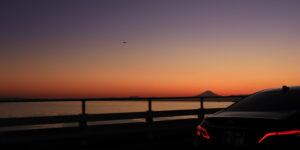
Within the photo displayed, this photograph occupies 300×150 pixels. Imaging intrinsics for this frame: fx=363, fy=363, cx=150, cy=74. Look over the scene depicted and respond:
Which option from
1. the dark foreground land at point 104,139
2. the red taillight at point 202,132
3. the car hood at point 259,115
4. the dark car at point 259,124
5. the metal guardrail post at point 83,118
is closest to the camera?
the dark car at point 259,124

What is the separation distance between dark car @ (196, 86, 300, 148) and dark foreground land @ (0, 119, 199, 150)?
2655 millimetres

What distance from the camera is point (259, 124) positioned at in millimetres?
4461

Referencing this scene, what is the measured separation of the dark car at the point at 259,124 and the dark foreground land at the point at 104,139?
2655 millimetres

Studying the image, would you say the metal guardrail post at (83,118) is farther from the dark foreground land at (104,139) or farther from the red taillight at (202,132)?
the red taillight at (202,132)

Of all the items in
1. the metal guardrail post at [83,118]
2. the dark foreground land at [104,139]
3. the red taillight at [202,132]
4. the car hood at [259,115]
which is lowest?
the dark foreground land at [104,139]

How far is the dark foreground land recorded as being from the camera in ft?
25.1

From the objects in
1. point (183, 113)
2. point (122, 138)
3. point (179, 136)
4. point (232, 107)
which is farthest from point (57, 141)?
point (183, 113)

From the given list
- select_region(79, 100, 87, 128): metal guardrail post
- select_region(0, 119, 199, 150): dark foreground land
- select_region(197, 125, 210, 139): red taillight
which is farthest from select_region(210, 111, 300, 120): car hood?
select_region(79, 100, 87, 128): metal guardrail post

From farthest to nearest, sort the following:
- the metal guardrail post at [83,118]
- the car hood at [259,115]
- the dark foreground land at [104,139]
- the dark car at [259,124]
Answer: the metal guardrail post at [83,118] < the dark foreground land at [104,139] < the car hood at [259,115] < the dark car at [259,124]

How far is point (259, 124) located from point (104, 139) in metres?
4.97

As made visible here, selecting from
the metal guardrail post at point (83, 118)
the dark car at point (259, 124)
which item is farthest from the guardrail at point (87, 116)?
the dark car at point (259, 124)

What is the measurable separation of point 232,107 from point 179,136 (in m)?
4.19

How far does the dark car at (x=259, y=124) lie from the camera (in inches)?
169

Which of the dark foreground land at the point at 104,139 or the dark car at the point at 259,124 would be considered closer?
the dark car at the point at 259,124
